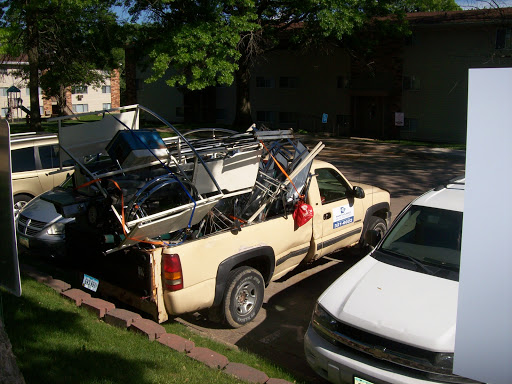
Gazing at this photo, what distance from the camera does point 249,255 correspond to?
5.90 m

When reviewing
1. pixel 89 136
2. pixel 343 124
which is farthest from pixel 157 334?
pixel 343 124

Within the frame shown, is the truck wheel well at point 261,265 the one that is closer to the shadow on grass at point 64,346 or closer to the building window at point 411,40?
the shadow on grass at point 64,346

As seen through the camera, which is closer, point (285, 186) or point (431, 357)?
point (431, 357)

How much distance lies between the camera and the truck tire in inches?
227

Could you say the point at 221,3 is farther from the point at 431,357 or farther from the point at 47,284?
the point at 431,357

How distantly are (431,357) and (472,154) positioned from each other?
243 cm

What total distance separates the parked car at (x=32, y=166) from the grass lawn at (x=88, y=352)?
5.18 meters

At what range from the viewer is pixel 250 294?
6012 millimetres

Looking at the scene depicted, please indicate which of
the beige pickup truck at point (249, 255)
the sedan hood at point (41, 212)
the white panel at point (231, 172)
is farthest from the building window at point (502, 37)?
the sedan hood at point (41, 212)

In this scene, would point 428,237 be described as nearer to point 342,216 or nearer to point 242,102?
point 342,216

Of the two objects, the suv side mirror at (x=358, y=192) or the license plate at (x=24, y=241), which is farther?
the license plate at (x=24, y=241)

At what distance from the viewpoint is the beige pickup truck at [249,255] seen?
206 inches

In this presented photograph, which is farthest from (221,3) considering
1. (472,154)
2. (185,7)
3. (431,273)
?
(472,154)

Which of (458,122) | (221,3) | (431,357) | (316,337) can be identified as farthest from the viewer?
(458,122)
